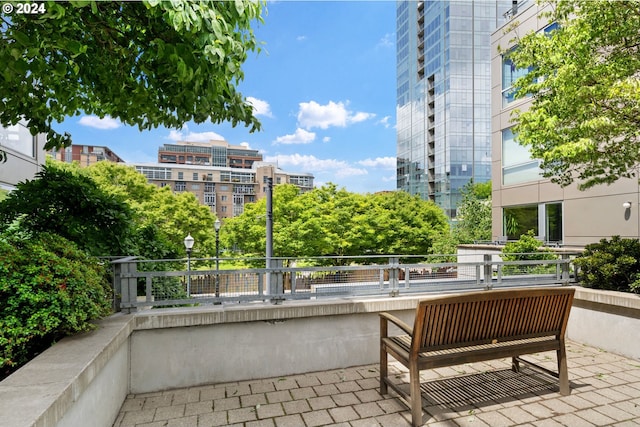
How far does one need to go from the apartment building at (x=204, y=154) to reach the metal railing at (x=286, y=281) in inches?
4299

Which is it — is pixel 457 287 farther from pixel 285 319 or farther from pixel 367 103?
→ pixel 367 103

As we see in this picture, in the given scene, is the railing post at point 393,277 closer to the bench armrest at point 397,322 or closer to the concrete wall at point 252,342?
the concrete wall at point 252,342

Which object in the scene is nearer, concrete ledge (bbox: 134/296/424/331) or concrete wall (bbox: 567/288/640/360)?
concrete ledge (bbox: 134/296/424/331)

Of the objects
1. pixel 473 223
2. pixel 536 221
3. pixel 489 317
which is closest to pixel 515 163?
pixel 536 221

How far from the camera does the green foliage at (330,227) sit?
27547mm

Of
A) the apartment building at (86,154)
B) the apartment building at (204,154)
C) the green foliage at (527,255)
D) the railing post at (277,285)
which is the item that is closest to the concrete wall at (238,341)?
the railing post at (277,285)

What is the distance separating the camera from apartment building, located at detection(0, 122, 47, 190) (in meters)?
8.28

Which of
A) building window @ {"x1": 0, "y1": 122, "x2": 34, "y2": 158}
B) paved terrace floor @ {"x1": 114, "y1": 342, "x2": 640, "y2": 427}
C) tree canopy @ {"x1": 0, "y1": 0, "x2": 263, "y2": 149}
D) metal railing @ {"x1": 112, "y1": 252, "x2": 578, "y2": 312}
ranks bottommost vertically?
paved terrace floor @ {"x1": 114, "y1": 342, "x2": 640, "y2": 427}

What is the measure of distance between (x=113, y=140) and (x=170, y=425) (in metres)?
160

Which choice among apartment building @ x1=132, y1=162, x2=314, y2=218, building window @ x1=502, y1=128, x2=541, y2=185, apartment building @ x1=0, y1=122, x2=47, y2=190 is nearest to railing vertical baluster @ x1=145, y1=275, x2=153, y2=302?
apartment building @ x1=0, y1=122, x2=47, y2=190

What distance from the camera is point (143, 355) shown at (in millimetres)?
4125

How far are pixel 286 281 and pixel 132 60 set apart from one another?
323 cm

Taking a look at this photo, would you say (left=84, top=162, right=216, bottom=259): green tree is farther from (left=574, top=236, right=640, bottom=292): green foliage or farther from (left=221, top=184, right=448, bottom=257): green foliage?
(left=574, top=236, right=640, bottom=292): green foliage

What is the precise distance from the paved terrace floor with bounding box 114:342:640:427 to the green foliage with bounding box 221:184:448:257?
22.8 metres
